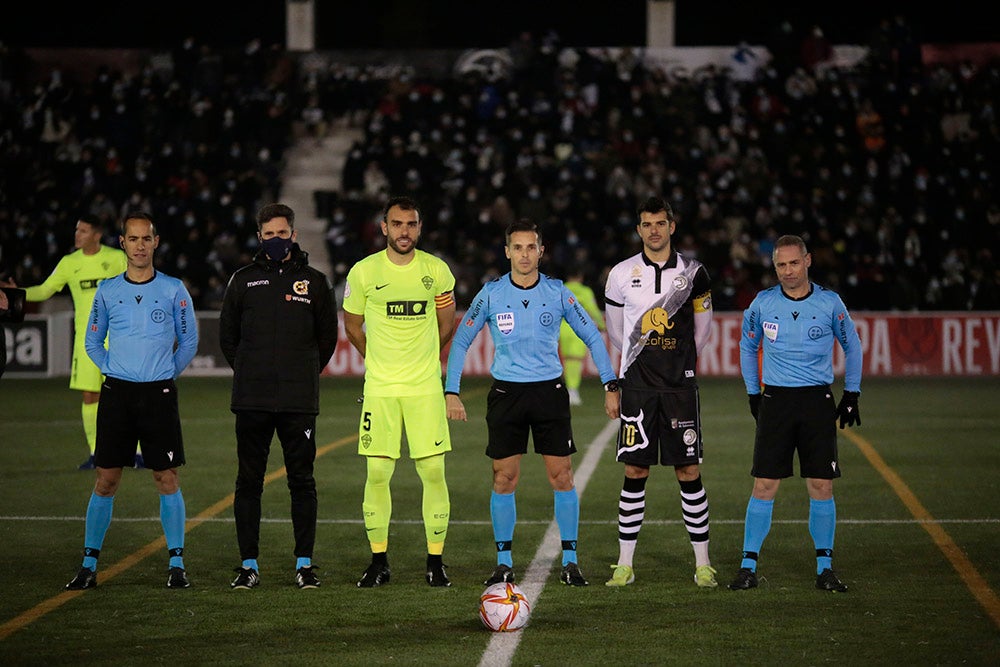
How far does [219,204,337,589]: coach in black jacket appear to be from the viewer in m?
7.77

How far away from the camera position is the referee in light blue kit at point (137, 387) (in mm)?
7805

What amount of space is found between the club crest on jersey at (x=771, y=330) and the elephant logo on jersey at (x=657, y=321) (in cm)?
51

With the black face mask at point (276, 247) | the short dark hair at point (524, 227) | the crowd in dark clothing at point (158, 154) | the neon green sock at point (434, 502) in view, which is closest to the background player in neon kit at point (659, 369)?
the short dark hair at point (524, 227)

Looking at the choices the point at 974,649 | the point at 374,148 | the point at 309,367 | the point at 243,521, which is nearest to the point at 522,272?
the point at 309,367

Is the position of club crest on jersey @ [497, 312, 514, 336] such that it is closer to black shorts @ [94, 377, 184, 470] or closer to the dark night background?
black shorts @ [94, 377, 184, 470]

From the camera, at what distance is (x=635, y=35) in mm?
33562

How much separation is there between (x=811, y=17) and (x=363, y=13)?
1043cm

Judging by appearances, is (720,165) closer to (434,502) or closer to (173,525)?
(434,502)

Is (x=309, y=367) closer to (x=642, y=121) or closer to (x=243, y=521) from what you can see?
(x=243, y=521)

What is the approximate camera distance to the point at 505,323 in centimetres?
805

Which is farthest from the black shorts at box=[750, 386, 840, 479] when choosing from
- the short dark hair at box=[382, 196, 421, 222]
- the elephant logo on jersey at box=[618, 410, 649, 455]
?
the short dark hair at box=[382, 196, 421, 222]

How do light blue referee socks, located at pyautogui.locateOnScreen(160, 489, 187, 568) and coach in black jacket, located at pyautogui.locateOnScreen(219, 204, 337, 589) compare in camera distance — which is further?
light blue referee socks, located at pyautogui.locateOnScreen(160, 489, 187, 568)

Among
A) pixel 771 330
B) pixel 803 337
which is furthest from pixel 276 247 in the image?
pixel 803 337

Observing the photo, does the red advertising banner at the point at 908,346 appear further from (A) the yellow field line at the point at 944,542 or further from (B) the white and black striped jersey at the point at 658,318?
(B) the white and black striped jersey at the point at 658,318
